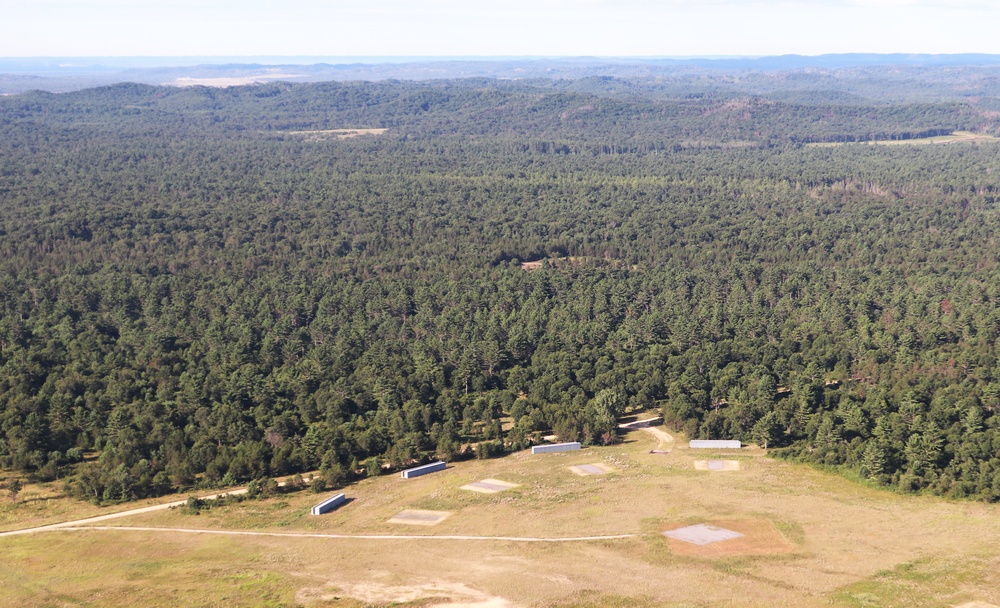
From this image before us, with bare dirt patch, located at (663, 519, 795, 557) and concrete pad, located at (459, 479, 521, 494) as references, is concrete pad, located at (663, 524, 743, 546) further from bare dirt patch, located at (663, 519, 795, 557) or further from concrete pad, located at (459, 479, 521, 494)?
concrete pad, located at (459, 479, 521, 494)

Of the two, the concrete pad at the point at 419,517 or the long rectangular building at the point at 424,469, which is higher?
the concrete pad at the point at 419,517

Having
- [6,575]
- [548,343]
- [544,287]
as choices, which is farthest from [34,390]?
[544,287]

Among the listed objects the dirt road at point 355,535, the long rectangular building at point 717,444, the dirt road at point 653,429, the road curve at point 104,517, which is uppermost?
the dirt road at point 355,535

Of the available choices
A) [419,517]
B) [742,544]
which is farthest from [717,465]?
[419,517]

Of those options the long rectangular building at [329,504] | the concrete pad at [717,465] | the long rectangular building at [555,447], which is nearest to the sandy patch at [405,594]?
the long rectangular building at [329,504]

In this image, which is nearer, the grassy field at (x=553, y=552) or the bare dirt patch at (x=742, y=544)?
the grassy field at (x=553, y=552)

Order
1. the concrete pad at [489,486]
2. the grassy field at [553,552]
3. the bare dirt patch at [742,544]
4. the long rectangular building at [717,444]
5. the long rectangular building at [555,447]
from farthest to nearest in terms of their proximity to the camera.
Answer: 1. the long rectangular building at [717,444]
2. the long rectangular building at [555,447]
3. the concrete pad at [489,486]
4. the bare dirt patch at [742,544]
5. the grassy field at [553,552]

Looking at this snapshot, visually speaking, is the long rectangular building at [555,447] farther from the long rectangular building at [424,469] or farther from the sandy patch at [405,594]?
the sandy patch at [405,594]
